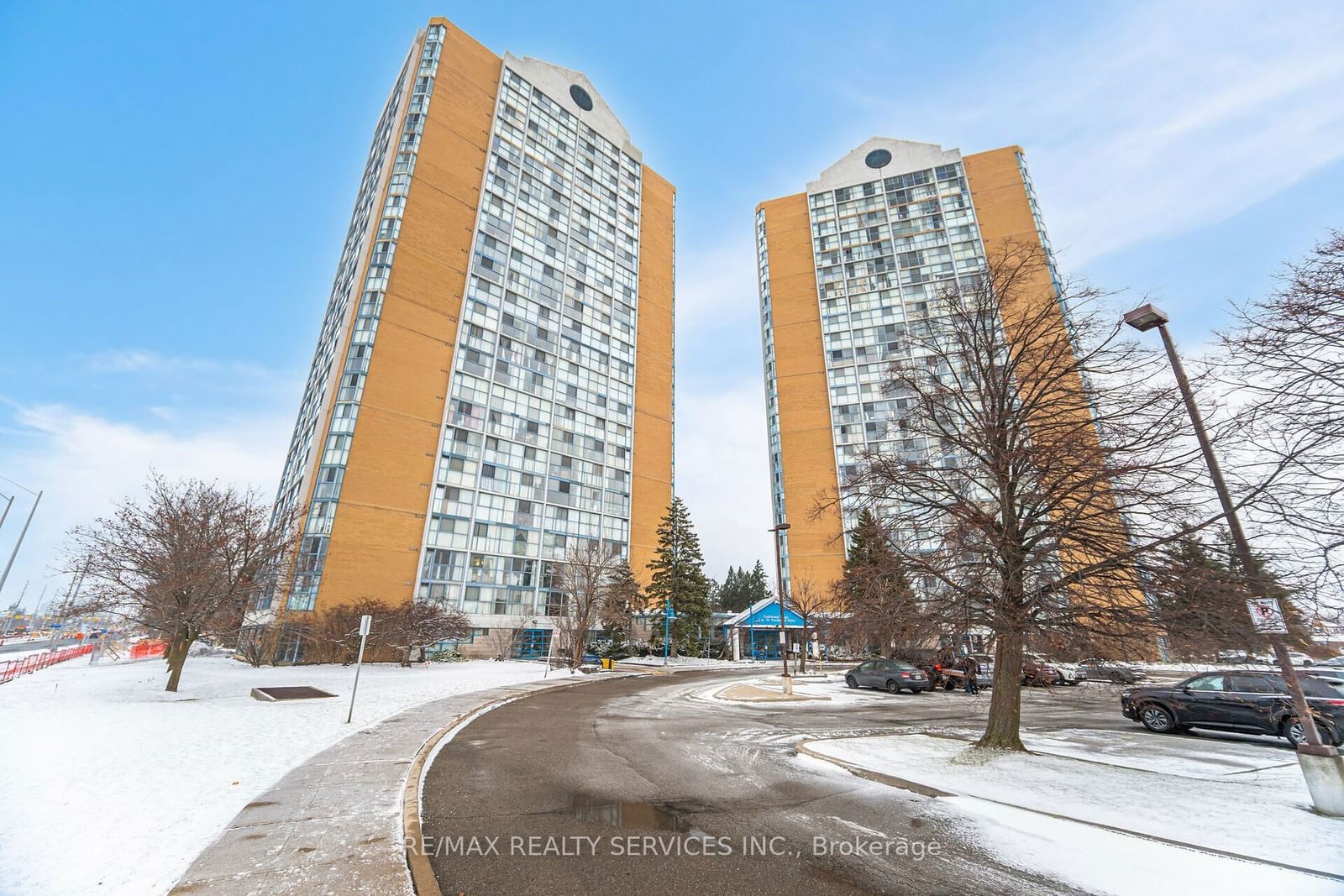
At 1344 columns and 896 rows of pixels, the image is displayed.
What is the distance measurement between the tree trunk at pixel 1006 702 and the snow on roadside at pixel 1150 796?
1.29ft

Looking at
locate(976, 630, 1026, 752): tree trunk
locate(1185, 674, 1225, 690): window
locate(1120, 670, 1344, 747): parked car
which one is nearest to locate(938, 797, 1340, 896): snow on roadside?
locate(976, 630, 1026, 752): tree trunk

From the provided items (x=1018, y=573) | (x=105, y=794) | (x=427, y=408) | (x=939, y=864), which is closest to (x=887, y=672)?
(x=1018, y=573)

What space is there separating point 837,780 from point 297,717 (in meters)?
12.6

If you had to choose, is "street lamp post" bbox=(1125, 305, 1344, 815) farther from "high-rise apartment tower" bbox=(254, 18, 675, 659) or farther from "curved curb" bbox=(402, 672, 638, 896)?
"high-rise apartment tower" bbox=(254, 18, 675, 659)

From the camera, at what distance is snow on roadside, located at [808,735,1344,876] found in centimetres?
540

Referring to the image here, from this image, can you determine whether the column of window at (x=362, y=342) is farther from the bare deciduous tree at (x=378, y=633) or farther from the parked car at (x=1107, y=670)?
the parked car at (x=1107, y=670)

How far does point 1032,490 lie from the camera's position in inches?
389

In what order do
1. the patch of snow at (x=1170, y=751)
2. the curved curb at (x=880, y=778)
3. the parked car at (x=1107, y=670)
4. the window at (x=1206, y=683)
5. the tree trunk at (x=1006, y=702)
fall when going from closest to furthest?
the curved curb at (x=880, y=778) → the parked car at (x=1107, y=670) → the patch of snow at (x=1170, y=751) → the tree trunk at (x=1006, y=702) → the window at (x=1206, y=683)

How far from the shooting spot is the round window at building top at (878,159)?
74625mm

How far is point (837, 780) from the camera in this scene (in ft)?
26.6

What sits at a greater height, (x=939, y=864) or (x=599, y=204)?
(x=599, y=204)

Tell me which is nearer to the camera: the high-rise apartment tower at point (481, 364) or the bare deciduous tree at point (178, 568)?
the bare deciduous tree at point (178, 568)

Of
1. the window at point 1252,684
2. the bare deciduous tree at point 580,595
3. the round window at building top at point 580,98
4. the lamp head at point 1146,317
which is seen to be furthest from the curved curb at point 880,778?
the round window at building top at point 580,98

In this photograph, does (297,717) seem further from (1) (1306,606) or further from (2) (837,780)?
(1) (1306,606)
